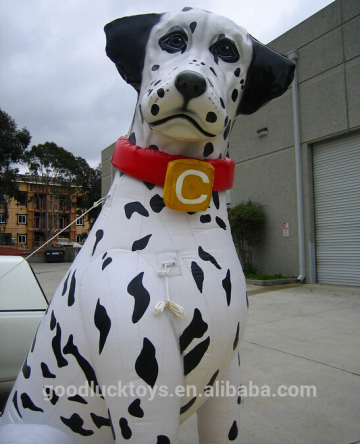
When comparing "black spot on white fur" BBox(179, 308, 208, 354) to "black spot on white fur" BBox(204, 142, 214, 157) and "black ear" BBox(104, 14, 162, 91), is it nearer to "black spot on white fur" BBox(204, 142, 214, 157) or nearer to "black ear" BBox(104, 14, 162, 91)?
"black spot on white fur" BBox(204, 142, 214, 157)

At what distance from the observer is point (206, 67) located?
1.22 metres

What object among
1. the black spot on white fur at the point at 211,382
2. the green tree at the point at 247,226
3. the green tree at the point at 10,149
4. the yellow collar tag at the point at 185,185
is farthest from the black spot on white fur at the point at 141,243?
the green tree at the point at 10,149

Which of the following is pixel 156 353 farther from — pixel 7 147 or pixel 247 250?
A: pixel 7 147

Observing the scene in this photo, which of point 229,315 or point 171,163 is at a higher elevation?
point 171,163

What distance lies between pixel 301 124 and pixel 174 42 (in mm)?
9436

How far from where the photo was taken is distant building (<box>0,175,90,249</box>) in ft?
89.8

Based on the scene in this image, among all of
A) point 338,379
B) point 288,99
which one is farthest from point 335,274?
point 338,379

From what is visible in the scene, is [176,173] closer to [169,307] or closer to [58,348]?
[169,307]

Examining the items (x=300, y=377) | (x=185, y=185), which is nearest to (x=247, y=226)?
(x=300, y=377)

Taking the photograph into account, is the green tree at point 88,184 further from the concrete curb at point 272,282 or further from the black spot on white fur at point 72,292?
the black spot on white fur at point 72,292

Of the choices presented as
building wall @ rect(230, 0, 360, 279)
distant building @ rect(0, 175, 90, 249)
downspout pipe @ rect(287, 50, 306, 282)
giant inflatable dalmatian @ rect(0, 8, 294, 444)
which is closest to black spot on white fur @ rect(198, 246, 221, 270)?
giant inflatable dalmatian @ rect(0, 8, 294, 444)

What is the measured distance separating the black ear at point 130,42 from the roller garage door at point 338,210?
865cm

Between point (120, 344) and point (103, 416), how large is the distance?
0.32 metres

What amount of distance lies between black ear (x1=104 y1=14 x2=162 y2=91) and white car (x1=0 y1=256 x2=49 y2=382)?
2010 millimetres
